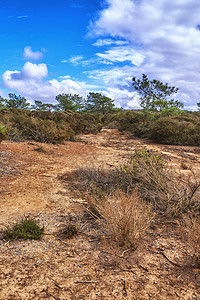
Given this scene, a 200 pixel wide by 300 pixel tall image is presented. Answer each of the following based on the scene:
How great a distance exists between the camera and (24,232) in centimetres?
302

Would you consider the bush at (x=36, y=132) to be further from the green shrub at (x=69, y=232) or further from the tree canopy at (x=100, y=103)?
the tree canopy at (x=100, y=103)

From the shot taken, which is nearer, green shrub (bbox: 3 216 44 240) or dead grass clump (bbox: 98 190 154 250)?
dead grass clump (bbox: 98 190 154 250)

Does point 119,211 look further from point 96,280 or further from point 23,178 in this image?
point 23,178

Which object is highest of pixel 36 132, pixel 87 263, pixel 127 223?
pixel 36 132

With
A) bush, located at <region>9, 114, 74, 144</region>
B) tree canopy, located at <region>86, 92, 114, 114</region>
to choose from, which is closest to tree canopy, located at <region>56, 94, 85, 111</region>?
tree canopy, located at <region>86, 92, 114, 114</region>

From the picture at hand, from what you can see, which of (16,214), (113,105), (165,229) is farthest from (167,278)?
(113,105)

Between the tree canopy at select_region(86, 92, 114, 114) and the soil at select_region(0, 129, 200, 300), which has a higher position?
the tree canopy at select_region(86, 92, 114, 114)

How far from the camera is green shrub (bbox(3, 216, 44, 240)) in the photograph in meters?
2.96

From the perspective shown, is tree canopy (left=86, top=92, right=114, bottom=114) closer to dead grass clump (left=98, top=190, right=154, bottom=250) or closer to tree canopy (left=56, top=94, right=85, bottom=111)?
tree canopy (left=56, top=94, right=85, bottom=111)

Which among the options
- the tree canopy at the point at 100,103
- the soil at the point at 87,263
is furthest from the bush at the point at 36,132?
the tree canopy at the point at 100,103

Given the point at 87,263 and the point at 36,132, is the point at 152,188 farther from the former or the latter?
the point at 36,132

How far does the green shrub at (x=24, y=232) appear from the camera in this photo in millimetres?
2957

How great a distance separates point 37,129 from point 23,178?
6530mm

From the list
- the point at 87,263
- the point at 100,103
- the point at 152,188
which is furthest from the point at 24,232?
the point at 100,103
